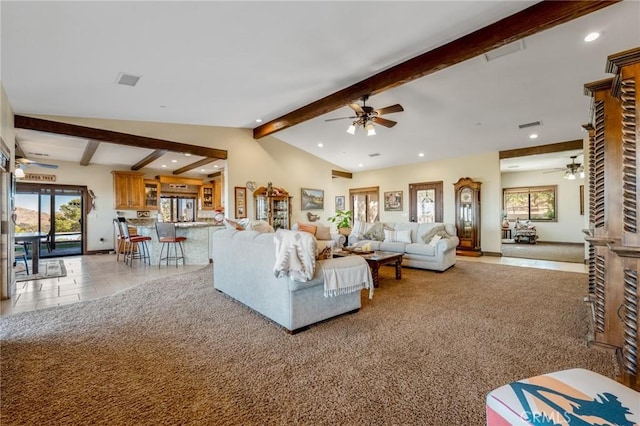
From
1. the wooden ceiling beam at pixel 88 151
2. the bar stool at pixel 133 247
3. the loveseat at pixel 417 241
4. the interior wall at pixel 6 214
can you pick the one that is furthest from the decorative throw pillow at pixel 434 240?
the wooden ceiling beam at pixel 88 151

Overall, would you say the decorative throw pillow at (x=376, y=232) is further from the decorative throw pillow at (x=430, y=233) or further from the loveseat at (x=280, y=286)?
the loveseat at (x=280, y=286)

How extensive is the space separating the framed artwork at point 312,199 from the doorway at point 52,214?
6.34 meters

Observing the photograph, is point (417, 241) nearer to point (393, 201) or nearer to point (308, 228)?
point (308, 228)

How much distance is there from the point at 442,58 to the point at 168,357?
423 cm

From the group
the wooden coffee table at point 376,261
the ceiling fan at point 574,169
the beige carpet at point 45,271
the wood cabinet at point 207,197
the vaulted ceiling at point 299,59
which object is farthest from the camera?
the wood cabinet at point 207,197

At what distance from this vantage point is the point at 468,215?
7812 mm

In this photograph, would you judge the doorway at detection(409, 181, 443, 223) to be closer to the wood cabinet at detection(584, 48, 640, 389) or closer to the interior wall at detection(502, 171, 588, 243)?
the interior wall at detection(502, 171, 588, 243)

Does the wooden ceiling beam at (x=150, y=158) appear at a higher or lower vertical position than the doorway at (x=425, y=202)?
higher

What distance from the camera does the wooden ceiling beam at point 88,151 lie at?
5.96 m

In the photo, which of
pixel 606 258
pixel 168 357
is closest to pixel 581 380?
pixel 606 258

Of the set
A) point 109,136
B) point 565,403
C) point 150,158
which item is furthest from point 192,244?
point 565,403

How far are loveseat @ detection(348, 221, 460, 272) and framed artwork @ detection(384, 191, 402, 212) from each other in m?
2.64

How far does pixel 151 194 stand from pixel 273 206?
474 centimetres

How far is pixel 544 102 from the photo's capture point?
187 inches
